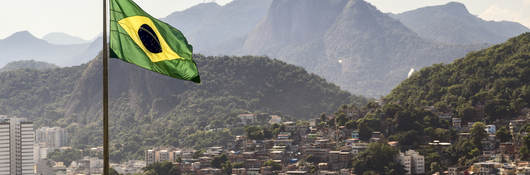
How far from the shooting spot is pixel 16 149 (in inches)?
2505

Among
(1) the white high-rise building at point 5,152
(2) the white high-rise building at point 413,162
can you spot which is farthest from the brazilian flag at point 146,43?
(1) the white high-rise building at point 5,152

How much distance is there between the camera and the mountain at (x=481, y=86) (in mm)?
58844

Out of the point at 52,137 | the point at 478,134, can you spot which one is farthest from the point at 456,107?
the point at 52,137

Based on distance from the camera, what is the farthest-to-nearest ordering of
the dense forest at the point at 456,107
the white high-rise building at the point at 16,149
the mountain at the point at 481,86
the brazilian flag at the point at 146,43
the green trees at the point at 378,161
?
the white high-rise building at the point at 16,149
the mountain at the point at 481,86
the dense forest at the point at 456,107
the green trees at the point at 378,161
the brazilian flag at the point at 146,43

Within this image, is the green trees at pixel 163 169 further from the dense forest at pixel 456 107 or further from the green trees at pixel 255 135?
the dense forest at pixel 456 107

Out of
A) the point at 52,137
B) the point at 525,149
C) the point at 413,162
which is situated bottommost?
the point at 413,162

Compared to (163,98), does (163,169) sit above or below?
below

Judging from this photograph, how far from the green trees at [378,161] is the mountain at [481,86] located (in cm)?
860

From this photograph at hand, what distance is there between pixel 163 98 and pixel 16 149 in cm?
4742

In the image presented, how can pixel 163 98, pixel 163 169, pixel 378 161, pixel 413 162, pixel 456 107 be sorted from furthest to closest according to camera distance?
pixel 163 98 → pixel 456 107 → pixel 163 169 → pixel 378 161 → pixel 413 162

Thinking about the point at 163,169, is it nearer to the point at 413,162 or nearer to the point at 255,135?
the point at 255,135

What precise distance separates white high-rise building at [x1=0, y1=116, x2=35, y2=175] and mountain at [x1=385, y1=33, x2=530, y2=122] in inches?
1051

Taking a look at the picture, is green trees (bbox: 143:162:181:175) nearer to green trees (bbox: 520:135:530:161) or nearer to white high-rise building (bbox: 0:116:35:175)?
white high-rise building (bbox: 0:116:35:175)

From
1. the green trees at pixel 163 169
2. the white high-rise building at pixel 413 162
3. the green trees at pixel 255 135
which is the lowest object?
Answer: the green trees at pixel 163 169
